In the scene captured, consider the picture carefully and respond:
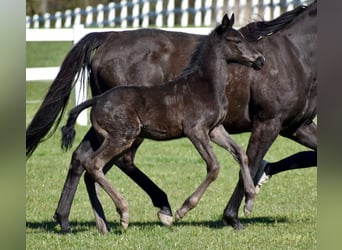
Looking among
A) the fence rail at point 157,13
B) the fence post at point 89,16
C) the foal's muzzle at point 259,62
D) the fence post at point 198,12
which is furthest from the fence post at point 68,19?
the foal's muzzle at point 259,62

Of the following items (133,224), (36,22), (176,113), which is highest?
(176,113)

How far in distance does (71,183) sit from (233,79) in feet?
5.64

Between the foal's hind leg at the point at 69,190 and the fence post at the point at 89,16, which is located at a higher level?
the foal's hind leg at the point at 69,190

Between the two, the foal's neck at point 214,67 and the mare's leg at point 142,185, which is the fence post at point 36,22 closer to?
the mare's leg at point 142,185

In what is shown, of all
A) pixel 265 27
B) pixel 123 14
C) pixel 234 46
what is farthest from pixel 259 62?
pixel 123 14

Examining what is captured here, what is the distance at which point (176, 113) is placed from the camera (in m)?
5.77

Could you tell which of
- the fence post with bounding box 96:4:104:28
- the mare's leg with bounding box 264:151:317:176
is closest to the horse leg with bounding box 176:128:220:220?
the mare's leg with bounding box 264:151:317:176

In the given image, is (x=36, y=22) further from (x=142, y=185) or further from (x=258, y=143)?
(x=258, y=143)

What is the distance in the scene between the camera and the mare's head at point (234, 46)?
5.89 meters

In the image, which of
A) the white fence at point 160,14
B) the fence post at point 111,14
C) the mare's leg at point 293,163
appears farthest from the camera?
the fence post at point 111,14

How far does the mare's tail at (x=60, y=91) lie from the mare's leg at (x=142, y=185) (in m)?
0.63

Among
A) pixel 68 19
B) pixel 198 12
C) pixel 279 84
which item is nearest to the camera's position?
pixel 279 84

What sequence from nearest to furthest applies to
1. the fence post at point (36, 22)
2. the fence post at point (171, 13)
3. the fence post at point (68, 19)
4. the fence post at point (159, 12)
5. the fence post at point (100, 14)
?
the fence post at point (159, 12) < the fence post at point (171, 13) < the fence post at point (100, 14) < the fence post at point (36, 22) < the fence post at point (68, 19)
